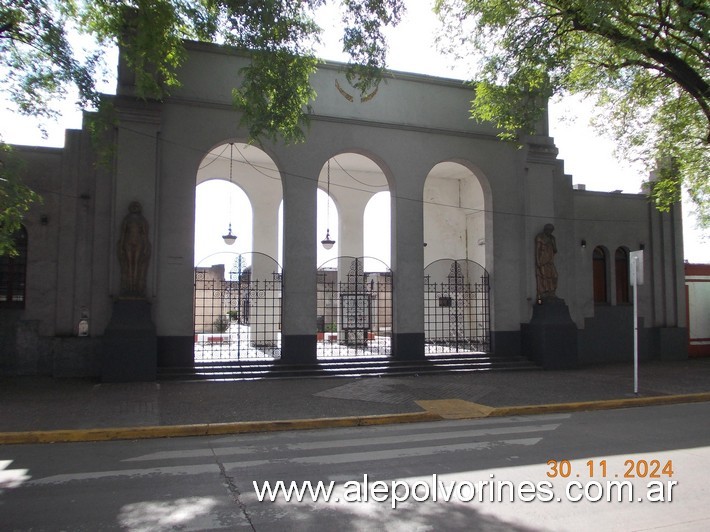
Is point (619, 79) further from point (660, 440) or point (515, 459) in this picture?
point (515, 459)

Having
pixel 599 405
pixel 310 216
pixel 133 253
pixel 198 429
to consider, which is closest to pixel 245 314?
pixel 310 216

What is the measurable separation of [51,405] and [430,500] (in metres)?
7.41

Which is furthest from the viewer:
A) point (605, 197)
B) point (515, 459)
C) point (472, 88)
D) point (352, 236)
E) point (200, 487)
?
point (352, 236)

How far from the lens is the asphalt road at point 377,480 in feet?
15.4

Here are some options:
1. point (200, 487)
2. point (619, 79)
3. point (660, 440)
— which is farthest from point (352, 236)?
point (200, 487)

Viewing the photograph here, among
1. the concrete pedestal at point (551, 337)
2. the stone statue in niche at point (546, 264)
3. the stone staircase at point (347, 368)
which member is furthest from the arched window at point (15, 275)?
the stone statue in niche at point (546, 264)

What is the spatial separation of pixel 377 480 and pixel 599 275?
578 inches

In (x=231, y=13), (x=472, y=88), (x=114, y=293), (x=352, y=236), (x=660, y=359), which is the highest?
(x=472, y=88)

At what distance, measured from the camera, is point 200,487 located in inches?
218

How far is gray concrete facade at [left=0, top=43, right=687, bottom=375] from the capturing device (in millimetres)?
12844

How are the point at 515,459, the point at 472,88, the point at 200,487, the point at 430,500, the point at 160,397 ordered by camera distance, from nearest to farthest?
the point at 430,500, the point at 200,487, the point at 515,459, the point at 160,397, the point at 472,88

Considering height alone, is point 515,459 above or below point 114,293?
below

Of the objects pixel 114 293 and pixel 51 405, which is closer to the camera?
pixel 51 405

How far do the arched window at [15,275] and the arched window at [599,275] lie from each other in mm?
16177
